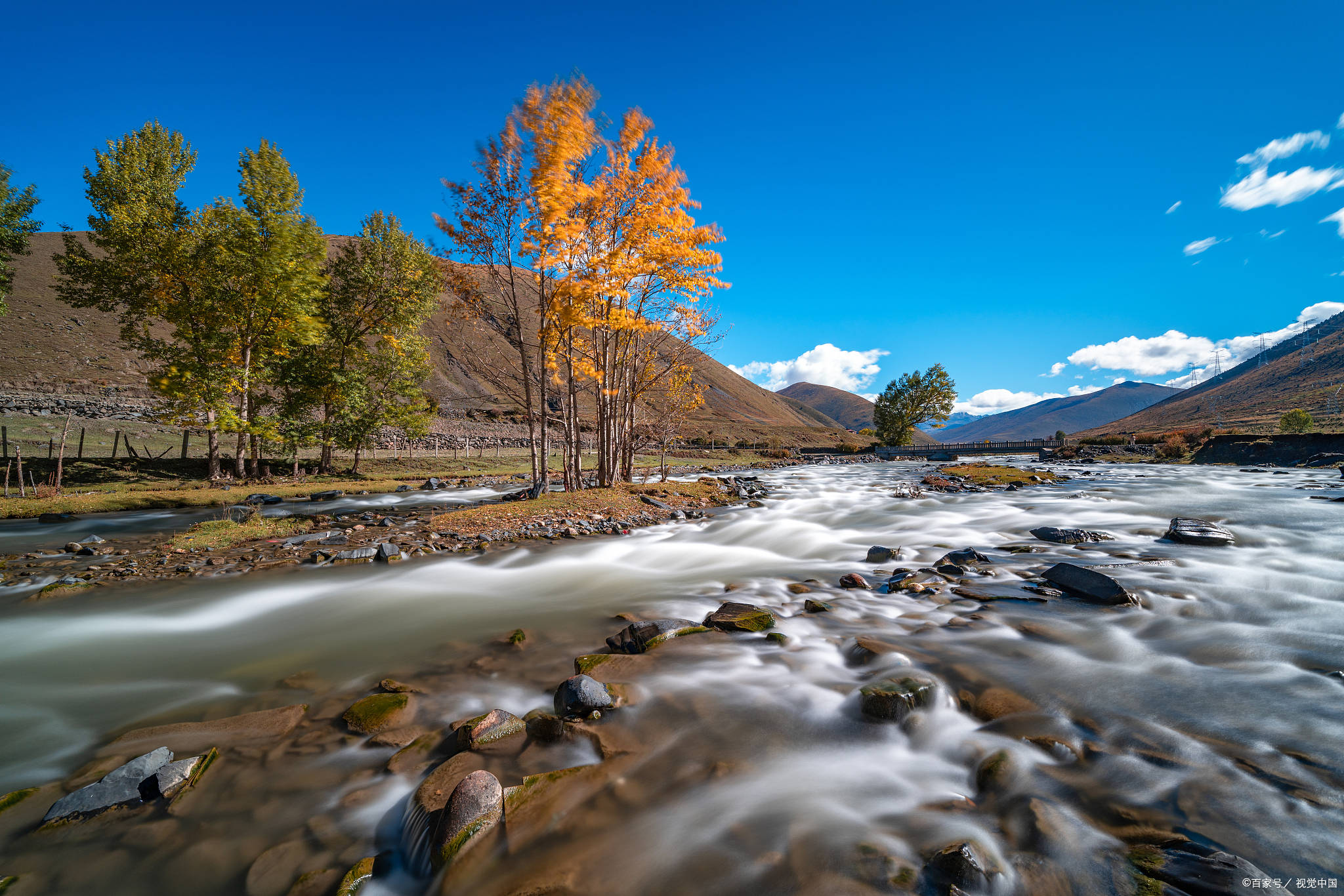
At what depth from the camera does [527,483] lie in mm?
27281

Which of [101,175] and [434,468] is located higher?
[101,175]

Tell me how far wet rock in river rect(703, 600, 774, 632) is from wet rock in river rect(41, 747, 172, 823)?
19.1 feet

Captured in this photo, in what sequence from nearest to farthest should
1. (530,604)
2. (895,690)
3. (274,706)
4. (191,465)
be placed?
(895,690)
(274,706)
(530,604)
(191,465)

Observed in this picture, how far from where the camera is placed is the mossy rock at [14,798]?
367 cm

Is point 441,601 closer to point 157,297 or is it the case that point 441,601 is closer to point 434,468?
point 157,297

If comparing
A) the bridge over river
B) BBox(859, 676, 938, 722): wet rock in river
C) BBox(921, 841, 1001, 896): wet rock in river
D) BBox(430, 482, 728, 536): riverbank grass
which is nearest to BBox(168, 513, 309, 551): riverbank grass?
BBox(430, 482, 728, 536): riverbank grass

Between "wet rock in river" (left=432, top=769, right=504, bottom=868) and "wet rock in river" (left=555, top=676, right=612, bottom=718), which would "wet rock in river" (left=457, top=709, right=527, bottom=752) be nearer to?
"wet rock in river" (left=555, top=676, right=612, bottom=718)

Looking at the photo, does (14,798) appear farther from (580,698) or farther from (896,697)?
(896,697)

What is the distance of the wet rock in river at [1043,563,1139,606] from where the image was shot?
7430 mm

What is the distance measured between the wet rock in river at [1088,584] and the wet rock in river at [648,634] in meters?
6.20

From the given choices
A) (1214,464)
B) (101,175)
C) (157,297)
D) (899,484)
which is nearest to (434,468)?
(157,297)

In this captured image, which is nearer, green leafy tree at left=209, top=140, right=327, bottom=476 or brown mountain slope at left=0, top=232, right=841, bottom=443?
green leafy tree at left=209, top=140, right=327, bottom=476

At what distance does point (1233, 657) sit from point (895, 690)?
4648 millimetres

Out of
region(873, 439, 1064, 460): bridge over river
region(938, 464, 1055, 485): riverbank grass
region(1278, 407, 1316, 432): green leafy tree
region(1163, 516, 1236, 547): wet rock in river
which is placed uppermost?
region(1278, 407, 1316, 432): green leafy tree
